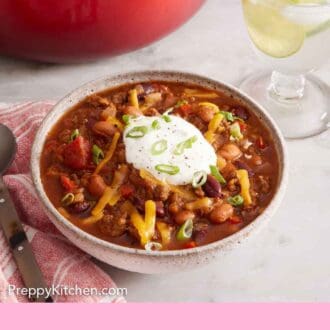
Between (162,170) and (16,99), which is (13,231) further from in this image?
(16,99)

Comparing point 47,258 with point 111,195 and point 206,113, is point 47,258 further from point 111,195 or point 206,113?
point 206,113

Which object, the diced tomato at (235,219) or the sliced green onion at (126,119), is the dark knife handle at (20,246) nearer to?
the sliced green onion at (126,119)

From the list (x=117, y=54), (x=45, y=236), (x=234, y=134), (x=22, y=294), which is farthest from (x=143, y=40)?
(x=22, y=294)

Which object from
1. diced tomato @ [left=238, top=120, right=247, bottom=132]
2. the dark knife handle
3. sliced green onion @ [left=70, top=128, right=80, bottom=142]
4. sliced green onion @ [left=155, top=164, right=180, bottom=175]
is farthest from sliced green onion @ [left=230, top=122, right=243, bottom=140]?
the dark knife handle

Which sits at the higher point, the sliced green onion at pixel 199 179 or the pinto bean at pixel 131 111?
the pinto bean at pixel 131 111

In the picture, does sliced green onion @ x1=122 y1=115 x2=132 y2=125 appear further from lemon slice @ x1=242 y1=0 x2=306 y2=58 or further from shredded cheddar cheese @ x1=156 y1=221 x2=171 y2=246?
lemon slice @ x1=242 y1=0 x2=306 y2=58

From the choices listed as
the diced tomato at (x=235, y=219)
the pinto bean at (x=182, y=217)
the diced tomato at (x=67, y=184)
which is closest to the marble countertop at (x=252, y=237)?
the diced tomato at (x=235, y=219)
